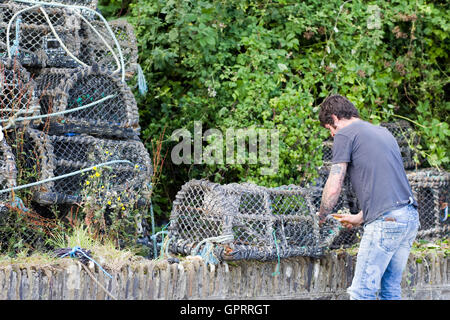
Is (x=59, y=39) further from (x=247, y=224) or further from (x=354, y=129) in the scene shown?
(x=354, y=129)

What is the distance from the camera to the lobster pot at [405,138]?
625 cm

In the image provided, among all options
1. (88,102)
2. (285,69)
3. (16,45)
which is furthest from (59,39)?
(285,69)

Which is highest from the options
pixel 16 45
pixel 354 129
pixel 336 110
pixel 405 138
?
pixel 16 45

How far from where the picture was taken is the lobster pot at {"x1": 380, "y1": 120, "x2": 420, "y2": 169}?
6.25 metres

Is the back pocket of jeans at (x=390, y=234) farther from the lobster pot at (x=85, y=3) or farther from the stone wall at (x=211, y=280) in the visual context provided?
→ the lobster pot at (x=85, y=3)

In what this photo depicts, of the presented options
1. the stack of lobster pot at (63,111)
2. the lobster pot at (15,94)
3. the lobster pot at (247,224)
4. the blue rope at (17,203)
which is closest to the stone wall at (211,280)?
the lobster pot at (247,224)

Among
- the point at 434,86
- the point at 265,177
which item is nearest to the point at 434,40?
the point at 434,86

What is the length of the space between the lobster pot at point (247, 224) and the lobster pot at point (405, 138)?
6.36 feet

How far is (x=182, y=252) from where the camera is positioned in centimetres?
439

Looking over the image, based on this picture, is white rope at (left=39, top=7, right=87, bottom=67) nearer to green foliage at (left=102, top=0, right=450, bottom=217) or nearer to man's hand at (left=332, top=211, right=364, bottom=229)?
green foliage at (left=102, top=0, right=450, bottom=217)

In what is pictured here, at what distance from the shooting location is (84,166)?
4.56 metres

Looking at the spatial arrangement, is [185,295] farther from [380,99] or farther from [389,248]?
[380,99]

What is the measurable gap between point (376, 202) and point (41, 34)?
3.12 meters

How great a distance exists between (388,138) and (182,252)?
5.34ft
